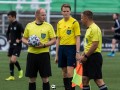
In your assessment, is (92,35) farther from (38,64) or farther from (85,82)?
(38,64)

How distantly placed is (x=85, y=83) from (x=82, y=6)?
2590 centimetres

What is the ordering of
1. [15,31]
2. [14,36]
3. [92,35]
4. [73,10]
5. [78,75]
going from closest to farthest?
[92,35]
[78,75]
[15,31]
[14,36]
[73,10]

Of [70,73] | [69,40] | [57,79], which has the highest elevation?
[69,40]

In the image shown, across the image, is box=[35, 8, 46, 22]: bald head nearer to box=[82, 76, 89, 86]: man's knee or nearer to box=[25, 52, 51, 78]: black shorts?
box=[25, 52, 51, 78]: black shorts

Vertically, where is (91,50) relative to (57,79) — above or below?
above

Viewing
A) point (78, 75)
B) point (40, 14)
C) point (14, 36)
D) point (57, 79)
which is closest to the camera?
point (40, 14)

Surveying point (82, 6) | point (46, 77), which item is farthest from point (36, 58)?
point (82, 6)

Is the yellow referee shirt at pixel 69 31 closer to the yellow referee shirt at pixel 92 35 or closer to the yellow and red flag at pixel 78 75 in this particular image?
the yellow and red flag at pixel 78 75

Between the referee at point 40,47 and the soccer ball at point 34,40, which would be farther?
the referee at point 40,47

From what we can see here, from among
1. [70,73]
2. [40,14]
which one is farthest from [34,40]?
[70,73]

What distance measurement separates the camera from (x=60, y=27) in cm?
1379

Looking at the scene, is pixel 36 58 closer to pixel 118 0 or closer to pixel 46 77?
pixel 46 77

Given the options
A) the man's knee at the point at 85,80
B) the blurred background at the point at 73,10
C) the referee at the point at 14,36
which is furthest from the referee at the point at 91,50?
the blurred background at the point at 73,10

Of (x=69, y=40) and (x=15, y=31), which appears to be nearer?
(x=69, y=40)
